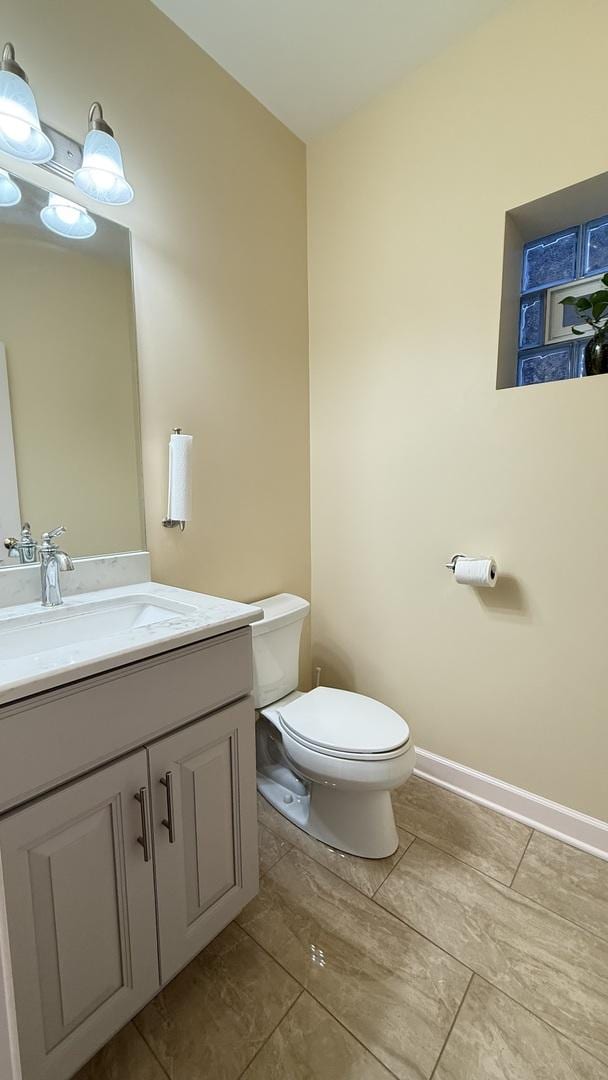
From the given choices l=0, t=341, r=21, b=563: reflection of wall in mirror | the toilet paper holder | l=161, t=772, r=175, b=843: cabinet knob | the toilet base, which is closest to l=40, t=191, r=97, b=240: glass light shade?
l=0, t=341, r=21, b=563: reflection of wall in mirror

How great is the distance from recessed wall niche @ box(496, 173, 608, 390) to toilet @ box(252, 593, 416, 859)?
120 centimetres

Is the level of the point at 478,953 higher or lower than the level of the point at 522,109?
lower

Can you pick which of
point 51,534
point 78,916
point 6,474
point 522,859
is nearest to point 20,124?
point 6,474

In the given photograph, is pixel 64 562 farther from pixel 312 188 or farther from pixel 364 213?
pixel 312 188

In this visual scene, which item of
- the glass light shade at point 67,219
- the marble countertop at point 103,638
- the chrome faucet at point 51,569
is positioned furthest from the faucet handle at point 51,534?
the glass light shade at point 67,219

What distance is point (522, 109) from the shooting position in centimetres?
133

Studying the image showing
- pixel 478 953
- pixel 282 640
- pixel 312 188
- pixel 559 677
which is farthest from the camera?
pixel 312 188

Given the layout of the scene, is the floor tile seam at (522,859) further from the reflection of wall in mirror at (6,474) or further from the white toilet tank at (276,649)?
the reflection of wall in mirror at (6,474)

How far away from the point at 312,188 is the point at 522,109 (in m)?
0.86

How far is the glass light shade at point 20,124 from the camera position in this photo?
3.15ft

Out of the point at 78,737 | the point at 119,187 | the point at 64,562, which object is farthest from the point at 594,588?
the point at 119,187

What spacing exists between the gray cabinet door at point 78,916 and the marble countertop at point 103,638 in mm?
209

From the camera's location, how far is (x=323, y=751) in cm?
130

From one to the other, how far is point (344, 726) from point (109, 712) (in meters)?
0.83
